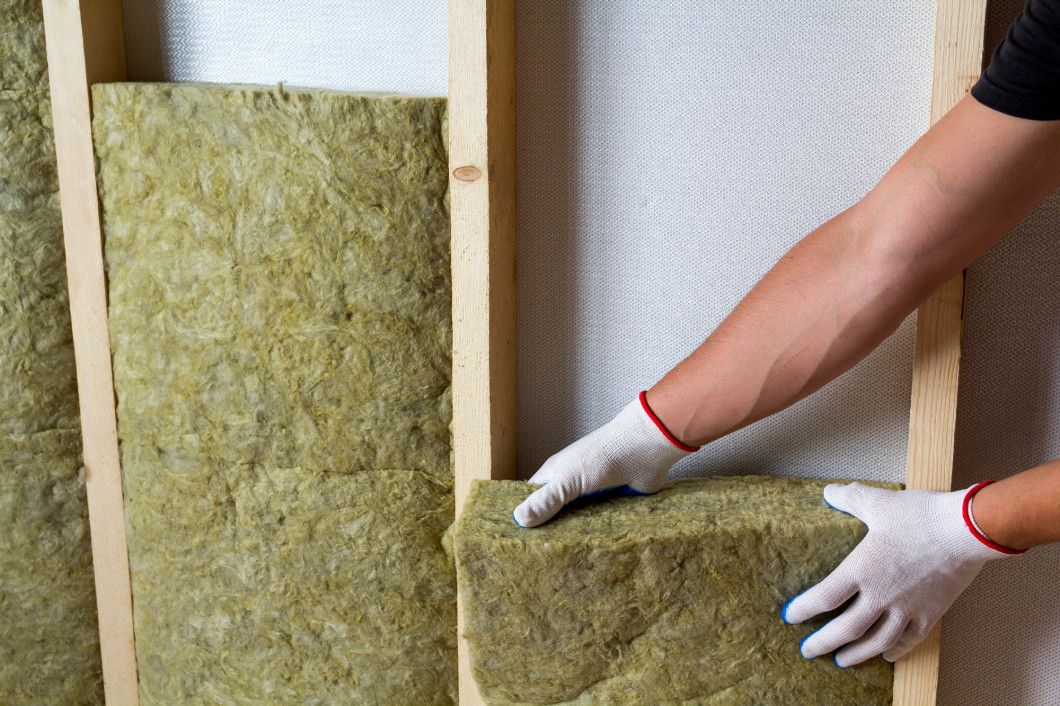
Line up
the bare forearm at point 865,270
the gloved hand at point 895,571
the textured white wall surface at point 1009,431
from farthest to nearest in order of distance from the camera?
1. the textured white wall surface at point 1009,431
2. the gloved hand at point 895,571
3. the bare forearm at point 865,270

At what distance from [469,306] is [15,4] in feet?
2.79

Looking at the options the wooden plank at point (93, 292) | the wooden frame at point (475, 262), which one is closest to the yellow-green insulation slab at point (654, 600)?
the wooden frame at point (475, 262)

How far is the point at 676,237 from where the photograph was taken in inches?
51.3

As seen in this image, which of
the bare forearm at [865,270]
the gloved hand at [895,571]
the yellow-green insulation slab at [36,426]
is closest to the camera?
the bare forearm at [865,270]

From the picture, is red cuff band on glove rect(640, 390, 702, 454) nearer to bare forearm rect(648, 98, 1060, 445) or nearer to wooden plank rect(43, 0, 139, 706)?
bare forearm rect(648, 98, 1060, 445)

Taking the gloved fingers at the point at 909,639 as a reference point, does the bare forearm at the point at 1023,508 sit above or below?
above

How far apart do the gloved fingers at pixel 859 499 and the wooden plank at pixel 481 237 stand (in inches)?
19.4

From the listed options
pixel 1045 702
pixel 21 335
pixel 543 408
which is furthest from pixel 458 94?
pixel 1045 702

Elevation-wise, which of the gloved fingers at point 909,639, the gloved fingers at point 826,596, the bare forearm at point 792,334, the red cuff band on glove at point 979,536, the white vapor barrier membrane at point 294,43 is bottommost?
the gloved fingers at point 909,639

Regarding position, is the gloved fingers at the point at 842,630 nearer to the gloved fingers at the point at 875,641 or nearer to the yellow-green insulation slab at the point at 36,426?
the gloved fingers at the point at 875,641

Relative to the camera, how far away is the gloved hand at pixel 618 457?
121cm

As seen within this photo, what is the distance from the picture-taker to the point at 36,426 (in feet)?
4.78

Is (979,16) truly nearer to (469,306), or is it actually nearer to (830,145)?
(830,145)

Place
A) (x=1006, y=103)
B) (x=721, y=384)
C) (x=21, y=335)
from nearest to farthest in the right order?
1. (x=1006, y=103)
2. (x=721, y=384)
3. (x=21, y=335)
